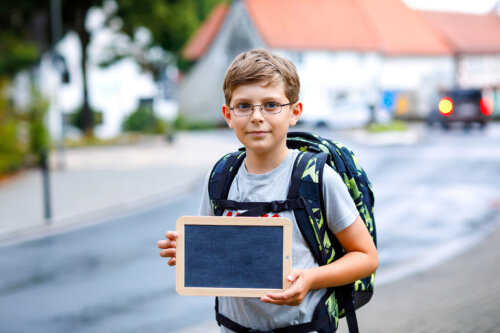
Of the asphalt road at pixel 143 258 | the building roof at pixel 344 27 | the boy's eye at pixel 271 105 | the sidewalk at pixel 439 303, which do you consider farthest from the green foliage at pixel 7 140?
the building roof at pixel 344 27

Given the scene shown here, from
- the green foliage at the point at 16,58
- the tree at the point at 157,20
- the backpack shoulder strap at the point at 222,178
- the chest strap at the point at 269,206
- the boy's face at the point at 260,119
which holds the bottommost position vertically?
the chest strap at the point at 269,206

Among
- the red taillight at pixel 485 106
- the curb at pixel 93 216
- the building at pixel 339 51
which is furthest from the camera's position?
the building at pixel 339 51

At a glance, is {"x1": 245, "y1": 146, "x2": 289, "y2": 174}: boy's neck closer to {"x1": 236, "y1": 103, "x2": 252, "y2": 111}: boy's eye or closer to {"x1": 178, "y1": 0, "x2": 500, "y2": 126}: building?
{"x1": 236, "y1": 103, "x2": 252, "y2": 111}: boy's eye

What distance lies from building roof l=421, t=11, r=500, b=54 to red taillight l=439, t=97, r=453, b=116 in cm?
2761

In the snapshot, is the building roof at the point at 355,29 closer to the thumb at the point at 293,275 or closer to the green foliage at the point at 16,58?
the green foliage at the point at 16,58

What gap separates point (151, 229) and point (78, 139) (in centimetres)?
2143

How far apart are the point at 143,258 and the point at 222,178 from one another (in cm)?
624

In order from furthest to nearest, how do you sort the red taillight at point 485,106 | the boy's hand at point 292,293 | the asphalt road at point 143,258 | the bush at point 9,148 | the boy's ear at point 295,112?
the red taillight at point 485,106 < the bush at point 9,148 < the asphalt road at point 143,258 < the boy's ear at point 295,112 < the boy's hand at point 292,293

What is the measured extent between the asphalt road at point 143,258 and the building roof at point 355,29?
124 feet

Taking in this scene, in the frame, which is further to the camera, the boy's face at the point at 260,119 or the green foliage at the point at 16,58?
the green foliage at the point at 16,58

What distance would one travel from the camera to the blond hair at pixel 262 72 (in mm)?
2262

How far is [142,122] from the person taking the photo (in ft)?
117

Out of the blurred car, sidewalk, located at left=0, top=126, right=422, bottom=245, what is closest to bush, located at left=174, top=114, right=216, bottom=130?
the blurred car

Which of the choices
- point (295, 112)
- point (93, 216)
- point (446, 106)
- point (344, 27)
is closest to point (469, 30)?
point (344, 27)
